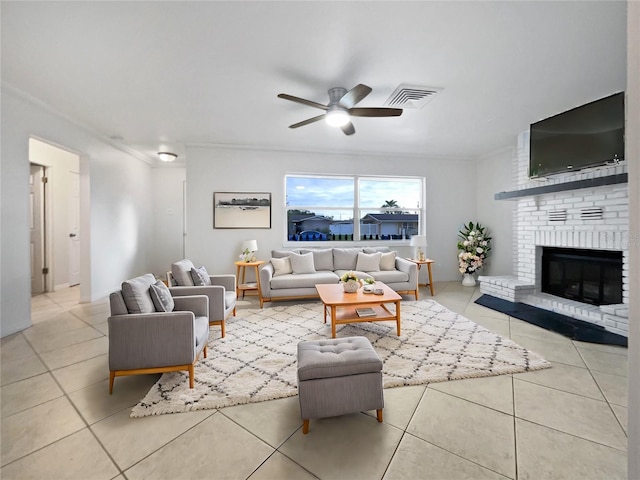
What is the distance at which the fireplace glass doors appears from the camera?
347cm

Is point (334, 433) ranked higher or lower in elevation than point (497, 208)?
lower

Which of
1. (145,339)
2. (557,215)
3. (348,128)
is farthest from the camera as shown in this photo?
A: (557,215)

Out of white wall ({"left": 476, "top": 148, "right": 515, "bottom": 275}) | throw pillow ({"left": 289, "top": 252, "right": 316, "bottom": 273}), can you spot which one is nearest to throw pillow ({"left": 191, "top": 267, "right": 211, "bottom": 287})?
throw pillow ({"left": 289, "top": 252, "right": 316, "bottom": 273})

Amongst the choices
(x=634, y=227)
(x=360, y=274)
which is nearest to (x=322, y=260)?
(x=360, y=274)

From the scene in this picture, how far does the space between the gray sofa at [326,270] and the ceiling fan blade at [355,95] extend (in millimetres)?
2639

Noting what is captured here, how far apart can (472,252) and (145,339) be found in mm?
5570

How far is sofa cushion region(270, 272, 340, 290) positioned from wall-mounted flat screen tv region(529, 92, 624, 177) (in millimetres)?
3398

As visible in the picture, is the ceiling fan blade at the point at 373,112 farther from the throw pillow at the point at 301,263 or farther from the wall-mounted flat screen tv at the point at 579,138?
the throw pillow at the point at 301,263

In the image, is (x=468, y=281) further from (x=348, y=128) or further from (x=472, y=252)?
(x=348, y=128)

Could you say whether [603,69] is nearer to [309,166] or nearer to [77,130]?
[309,166]

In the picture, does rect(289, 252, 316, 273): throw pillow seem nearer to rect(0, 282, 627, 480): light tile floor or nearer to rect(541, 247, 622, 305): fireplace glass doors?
rect(0, 282, 627, 480): light tile floor

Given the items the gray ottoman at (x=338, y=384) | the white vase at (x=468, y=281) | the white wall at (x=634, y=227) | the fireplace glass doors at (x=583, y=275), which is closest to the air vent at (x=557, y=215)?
the fireplace glass doors at (x=583, y=275)

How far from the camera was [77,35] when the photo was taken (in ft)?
7.42

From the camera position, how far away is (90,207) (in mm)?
4523
